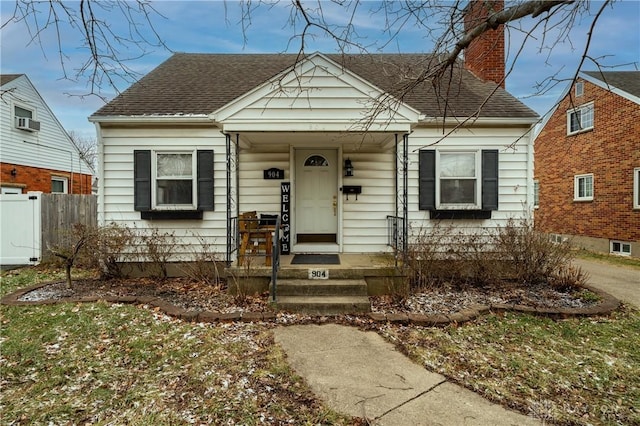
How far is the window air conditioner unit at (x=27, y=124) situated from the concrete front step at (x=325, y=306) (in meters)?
16.0

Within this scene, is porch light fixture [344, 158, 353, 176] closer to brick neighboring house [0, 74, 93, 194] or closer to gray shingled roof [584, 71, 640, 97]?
gray shingled roof [584, 71, 640, 97]

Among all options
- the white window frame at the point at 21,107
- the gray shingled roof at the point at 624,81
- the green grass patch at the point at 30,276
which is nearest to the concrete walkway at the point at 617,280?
the gray shingled roof at the point at 624,81

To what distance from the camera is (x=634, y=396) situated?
311cm

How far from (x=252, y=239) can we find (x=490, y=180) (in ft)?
17.1

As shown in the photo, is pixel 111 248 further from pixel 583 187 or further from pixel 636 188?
pixel 583 187

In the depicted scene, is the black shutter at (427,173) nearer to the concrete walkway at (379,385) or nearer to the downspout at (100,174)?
the concrete walkway at (379,385)

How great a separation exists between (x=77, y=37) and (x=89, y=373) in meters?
3.37

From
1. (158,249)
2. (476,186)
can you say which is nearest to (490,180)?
(476,186)

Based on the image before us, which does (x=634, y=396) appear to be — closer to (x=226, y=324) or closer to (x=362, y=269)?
(x=362, y=269)

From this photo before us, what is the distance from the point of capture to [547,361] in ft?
12.2

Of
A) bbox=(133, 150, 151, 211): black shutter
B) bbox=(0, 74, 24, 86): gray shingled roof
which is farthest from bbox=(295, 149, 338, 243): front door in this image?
bbox=(0, 74, 24, 86): gray shingled roof

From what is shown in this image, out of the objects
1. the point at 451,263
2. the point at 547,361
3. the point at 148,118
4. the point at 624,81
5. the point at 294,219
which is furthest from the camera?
the point at 624,81

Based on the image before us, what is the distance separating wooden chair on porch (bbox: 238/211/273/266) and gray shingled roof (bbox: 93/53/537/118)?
9.32 ft

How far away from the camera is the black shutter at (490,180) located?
7223mm
